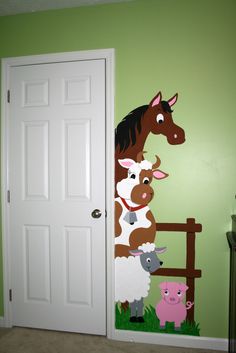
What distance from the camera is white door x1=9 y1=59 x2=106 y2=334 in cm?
209

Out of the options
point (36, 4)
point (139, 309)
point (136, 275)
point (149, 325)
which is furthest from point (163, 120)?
point (149, 325)

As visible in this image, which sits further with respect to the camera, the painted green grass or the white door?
the white door

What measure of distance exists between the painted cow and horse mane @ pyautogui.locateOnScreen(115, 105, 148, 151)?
128mm

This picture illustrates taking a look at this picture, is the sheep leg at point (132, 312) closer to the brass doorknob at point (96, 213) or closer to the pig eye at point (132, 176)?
the brass doorknob at point (96, 213)

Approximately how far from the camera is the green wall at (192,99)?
6.26ft

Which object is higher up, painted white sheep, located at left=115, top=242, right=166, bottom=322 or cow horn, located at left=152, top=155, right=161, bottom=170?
cow horn, located at left=152, top=155, right=161, bottom=170

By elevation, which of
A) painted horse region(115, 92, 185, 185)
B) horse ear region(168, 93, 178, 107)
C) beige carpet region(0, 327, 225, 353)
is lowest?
beige carpet region(0, 327, 225, 353)

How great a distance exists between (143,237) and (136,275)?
303 mm

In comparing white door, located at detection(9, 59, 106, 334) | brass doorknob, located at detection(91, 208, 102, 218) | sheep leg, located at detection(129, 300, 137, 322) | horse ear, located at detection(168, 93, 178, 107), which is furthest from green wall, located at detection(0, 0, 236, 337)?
brass doorknob, located at detection(91, 208, 102, 218)

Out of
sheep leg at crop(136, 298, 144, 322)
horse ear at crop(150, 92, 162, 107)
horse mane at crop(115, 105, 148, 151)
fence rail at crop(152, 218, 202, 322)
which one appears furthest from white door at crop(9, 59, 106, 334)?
fence rail at crop(152, 218, 202, 322)

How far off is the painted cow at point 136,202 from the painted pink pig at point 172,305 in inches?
15.1

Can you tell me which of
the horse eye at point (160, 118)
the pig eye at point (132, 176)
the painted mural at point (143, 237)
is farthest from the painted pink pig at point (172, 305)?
the horse eye at point (160, 118)

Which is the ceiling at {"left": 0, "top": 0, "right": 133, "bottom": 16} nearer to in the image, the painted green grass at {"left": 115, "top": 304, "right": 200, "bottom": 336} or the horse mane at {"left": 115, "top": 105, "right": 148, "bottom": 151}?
the horse mane at {"left": 115, "top": 105, "right": 148, "bottom": 151}

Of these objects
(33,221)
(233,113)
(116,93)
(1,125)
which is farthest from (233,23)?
(33,221)
